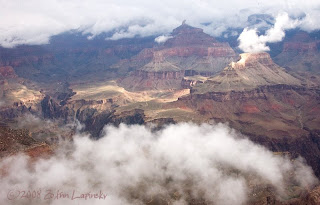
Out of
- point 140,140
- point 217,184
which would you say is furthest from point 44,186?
point 140,140

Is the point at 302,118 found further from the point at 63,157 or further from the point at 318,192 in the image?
the point at 63,157

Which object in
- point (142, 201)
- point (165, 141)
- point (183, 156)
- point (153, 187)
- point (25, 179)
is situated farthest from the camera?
point (165, 141)

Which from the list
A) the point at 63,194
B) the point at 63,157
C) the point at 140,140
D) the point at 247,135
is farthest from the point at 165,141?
the point at 63,194

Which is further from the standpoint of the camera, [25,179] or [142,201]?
[142,201]

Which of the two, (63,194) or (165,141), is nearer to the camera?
(63,194)

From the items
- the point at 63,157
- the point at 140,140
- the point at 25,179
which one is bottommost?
the point at 140,140

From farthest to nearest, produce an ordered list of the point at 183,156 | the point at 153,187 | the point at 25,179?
the point at 183,156
the point at 153,187
the point at 25,179

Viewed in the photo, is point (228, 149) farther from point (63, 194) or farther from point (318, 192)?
point (63, 194)

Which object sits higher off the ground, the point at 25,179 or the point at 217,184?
the point at 25,179

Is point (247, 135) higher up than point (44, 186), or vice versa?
point (44, 186)
